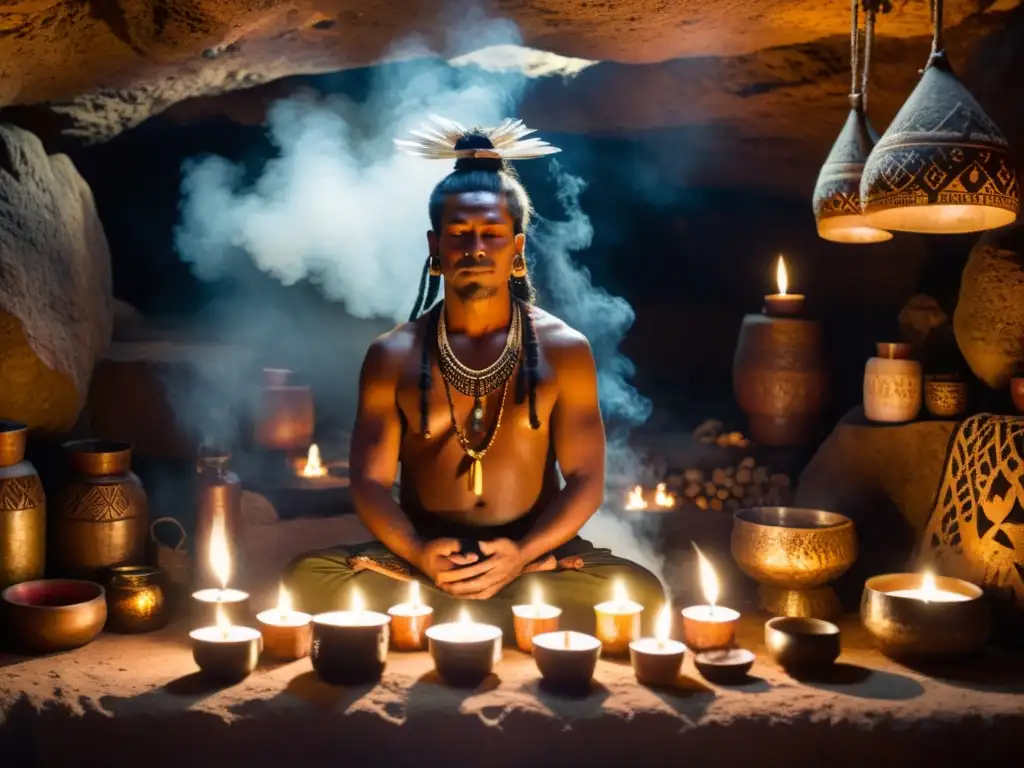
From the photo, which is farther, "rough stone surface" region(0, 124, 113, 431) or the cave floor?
"rough stone surface" region(0, 124, 113, 431)

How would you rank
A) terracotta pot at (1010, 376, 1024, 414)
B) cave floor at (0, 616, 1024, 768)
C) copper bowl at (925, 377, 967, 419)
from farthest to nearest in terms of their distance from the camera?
copper bowl at (925, 377, 967, 419) → terracotta pot at (1010, 376, 1024, 414) → cave floor at (0, 616, 1024, 768)

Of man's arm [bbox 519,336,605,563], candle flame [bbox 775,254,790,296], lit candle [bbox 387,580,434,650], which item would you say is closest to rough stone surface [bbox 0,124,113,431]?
lit candle [bbox 387,580,434,650]

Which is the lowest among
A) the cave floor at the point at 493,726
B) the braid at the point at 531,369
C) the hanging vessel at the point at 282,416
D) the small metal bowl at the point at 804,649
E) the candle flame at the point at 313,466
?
the cave floor at the point at 493,726

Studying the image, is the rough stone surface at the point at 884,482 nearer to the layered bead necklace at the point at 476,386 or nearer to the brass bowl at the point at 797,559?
the brass bowl at the point at 797,559

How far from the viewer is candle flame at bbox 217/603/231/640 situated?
3.53 meters

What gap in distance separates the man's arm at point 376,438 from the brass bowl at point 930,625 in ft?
5.78

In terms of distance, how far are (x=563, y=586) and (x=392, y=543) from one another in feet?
2.14

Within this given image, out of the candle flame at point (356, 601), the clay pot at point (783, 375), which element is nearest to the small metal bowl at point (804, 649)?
the candle flame at point (356, 601)

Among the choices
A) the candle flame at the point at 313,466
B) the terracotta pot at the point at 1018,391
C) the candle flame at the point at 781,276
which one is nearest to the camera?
the terracotta pot at the point at 1018,391

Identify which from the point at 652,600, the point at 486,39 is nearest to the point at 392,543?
the point at 652,600

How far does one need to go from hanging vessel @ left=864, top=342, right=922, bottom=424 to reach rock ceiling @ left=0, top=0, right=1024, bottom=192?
1154mm

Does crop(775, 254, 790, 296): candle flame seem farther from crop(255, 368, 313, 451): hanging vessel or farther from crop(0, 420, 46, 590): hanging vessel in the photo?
crop(0, 420, 46, 590): hanging vessel

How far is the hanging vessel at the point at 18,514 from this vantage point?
402cm

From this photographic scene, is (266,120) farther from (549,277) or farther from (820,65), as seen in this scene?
(820,65)
